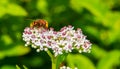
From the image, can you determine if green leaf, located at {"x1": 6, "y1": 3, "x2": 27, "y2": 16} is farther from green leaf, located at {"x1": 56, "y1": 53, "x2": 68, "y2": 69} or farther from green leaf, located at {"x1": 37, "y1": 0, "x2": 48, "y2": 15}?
green leaf, located at {"x1": 56, "y1": 53, "x2": 68, "y2": 69}

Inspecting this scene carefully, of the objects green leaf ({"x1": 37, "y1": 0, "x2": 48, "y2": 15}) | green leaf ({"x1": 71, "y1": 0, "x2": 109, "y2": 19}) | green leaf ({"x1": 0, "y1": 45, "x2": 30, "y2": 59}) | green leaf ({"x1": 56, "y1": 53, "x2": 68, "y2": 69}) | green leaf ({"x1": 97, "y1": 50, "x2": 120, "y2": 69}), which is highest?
green leaf ({"x1": 37, "y1": 0, "x2": 48, "y2": 15})

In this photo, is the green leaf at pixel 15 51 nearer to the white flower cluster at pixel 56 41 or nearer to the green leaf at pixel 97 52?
the green leaf at pixel 97 52

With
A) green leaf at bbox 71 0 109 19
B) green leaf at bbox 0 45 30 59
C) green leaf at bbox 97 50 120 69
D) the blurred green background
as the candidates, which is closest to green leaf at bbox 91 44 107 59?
the blurred green background

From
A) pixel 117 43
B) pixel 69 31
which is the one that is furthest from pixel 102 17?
pixel 69 31

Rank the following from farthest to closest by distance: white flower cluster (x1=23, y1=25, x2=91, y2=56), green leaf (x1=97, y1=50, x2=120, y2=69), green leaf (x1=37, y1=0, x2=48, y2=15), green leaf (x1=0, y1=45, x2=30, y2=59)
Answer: green leaf (x1=37, y1=0, x2=48, y2=15) < green leaf (x1=0, y1=45, x2=30, y2=59) < green leaf (x1=97, y1=50, x2=120, y2=69) < white flower cluster (x1=23, y1=25, x2=91, y2=56)

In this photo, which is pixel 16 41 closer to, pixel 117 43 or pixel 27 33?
pixel 117 43

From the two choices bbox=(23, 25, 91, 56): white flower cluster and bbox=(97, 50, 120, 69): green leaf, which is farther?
bbox=(97, 50, 120, 69): green leaf

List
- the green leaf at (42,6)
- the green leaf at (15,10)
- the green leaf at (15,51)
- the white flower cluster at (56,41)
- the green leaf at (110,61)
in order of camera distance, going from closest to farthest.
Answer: the white flower cluster at (56,41), the green leaf at (110,61), the green leaf at (15,10), the green leaf at (15,51), the green leaf at (42,6)

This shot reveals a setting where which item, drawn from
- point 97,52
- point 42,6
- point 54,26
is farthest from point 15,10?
point 97,52

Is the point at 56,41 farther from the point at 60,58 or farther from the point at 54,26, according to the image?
the point at 54,26

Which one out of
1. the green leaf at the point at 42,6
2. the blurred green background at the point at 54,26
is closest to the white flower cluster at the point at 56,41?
the blurred green background at the point at 54,26
